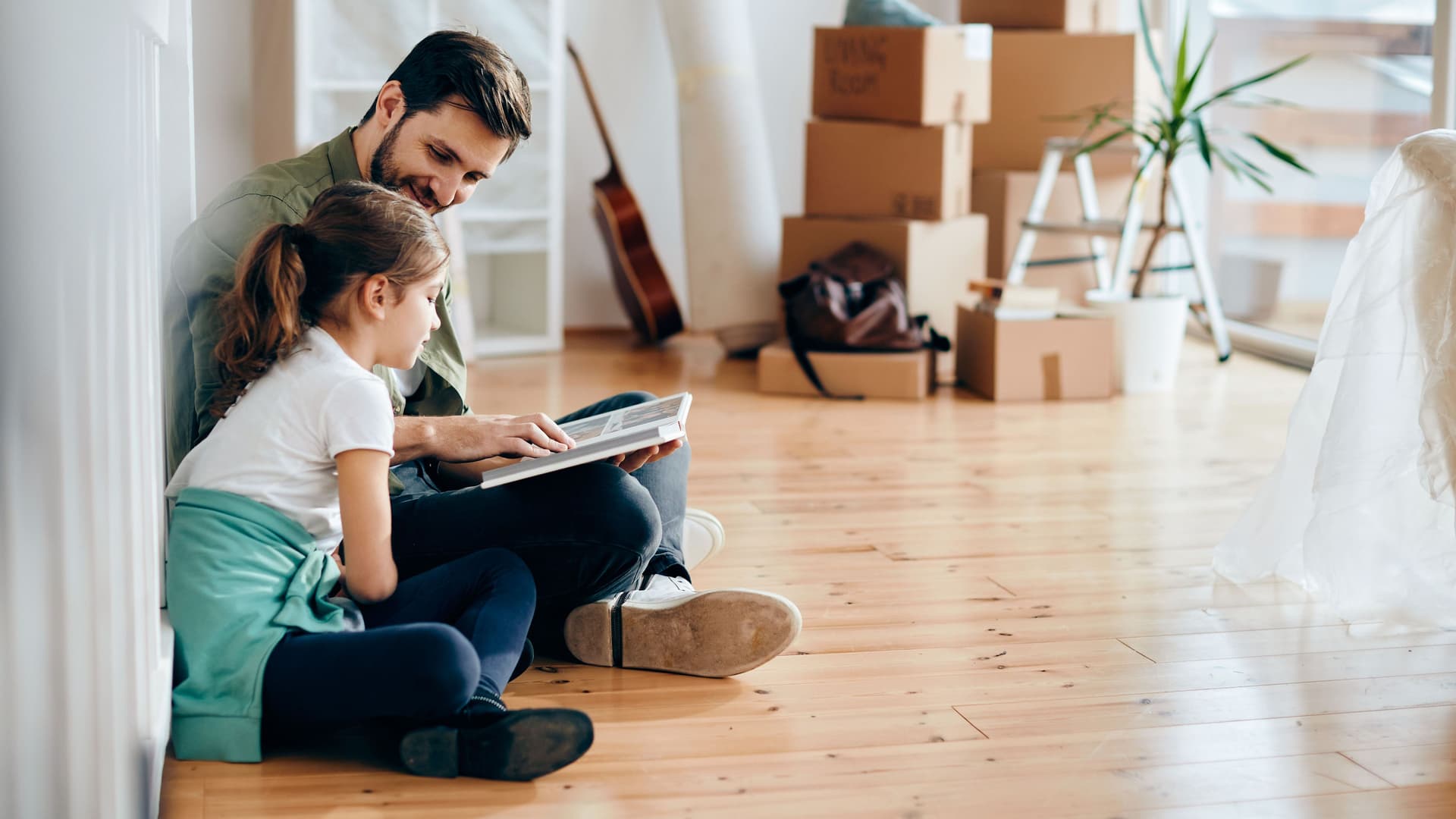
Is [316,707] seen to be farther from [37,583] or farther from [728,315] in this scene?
[728,315]

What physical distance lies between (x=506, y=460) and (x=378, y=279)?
49 cm

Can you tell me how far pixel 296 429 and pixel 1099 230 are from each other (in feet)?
9.36

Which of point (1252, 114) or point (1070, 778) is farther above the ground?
point (1252, 114)

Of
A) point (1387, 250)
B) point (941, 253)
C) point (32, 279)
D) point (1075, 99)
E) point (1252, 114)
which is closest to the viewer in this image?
point (32, 279)

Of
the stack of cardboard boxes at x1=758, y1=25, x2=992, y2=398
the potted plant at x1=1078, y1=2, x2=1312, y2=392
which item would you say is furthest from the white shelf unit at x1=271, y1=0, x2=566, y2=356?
the potted plant at x1=1078, y1=2, x2=1312, y2=392

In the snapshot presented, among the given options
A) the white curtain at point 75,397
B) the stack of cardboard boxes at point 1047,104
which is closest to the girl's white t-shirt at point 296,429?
the white curtain at point 75,397

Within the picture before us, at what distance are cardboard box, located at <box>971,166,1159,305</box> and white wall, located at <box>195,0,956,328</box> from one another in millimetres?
831

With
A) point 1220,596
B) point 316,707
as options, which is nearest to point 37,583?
point 316,707

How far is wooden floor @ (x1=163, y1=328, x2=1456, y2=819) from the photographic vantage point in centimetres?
132

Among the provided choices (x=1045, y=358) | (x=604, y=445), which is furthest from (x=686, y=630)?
(x=1045, y=358)

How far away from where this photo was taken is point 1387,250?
183 cm

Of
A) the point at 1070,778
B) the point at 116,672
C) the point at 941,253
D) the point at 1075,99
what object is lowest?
the point at 1070,778

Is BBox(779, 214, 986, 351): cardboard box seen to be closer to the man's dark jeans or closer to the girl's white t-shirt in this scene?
the man's dark jeans

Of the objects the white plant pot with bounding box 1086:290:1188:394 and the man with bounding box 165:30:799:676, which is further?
the white plant pot with bounding box 1086:290:1188:394
